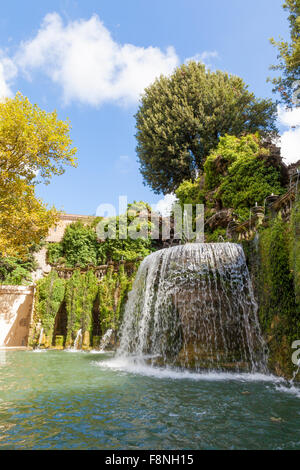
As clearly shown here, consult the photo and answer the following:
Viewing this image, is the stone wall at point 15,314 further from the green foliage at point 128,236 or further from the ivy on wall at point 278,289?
the ivy on wall at point 278,289

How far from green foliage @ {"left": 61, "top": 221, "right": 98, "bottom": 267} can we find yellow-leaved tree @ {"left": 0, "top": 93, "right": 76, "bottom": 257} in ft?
55.5

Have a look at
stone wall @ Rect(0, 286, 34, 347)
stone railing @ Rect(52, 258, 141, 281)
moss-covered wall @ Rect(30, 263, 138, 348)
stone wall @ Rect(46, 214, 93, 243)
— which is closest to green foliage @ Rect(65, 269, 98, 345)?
moss-covered wall @ Rect(30, 263, 138, 348)

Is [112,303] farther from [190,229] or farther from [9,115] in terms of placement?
[9,115]

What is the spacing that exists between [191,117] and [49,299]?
1664cm

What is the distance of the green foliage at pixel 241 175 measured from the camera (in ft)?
51.5

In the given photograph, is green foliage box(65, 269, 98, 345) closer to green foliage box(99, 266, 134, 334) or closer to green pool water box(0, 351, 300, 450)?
green foliage box(99, 266, 134, 334)

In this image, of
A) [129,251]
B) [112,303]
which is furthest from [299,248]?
[129,251]

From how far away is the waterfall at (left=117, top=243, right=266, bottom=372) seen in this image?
27.1 feet

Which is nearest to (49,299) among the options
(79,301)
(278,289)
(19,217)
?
(79,301)

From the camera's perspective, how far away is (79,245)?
29125 mm

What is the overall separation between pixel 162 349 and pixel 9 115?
968 centimetres

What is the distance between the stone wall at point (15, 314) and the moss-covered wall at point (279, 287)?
15.6m

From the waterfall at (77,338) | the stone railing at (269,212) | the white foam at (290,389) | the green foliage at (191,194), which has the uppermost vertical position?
the green foliage at (191,194)

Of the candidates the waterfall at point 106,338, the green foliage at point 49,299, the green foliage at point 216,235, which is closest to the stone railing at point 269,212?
the green foliage at point 216,235
